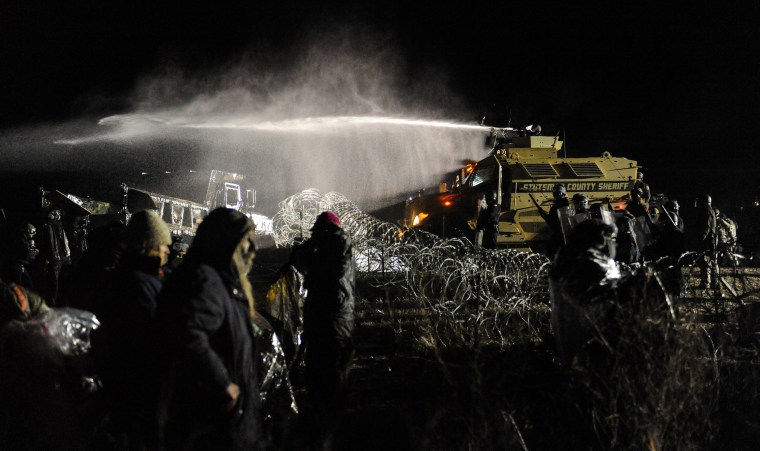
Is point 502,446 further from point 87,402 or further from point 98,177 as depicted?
point 98,177

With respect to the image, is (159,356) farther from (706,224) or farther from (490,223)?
(706,224)

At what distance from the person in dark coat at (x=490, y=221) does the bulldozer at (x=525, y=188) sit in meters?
1.49

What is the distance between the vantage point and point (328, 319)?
4.87m

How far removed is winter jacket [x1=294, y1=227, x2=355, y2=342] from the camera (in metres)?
4.89

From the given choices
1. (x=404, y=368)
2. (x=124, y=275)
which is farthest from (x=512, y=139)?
(x=124, y=275)

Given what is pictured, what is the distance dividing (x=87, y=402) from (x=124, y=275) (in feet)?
2.38

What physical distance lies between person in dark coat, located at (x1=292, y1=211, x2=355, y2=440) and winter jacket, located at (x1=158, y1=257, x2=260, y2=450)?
2148 millimetres

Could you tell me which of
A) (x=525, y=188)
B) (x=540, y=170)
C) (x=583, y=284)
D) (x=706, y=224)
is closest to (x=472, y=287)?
(x=583, y=284)

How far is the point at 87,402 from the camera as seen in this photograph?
291 centimetres

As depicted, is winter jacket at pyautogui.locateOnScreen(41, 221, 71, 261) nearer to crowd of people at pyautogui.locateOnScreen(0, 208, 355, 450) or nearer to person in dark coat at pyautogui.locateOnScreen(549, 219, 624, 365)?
crowd of people at pyautogui.locateOnScreen(0, 208, 355, 450)

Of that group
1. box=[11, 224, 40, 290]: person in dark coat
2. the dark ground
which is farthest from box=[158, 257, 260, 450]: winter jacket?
box=[11, 224, 40, 290]: person in dark coat

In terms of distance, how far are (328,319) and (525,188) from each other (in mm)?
9098

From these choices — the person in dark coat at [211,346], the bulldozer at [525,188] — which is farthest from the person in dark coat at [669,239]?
the person in dark coat at [211,346]

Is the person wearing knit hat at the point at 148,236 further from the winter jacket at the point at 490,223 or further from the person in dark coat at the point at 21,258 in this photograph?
the winter jacket at the point at 490,223
